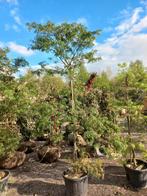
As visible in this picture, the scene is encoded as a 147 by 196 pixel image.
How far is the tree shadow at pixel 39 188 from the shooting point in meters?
4.17

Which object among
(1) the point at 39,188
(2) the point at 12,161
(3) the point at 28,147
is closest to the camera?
(1) the point at 39,188

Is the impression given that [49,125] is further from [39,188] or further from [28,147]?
[28,147]

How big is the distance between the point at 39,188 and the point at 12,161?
126 cm

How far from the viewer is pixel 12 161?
5312 mm

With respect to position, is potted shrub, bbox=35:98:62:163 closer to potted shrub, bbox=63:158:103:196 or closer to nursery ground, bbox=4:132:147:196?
nursery ground, bbox=4:132:147:196

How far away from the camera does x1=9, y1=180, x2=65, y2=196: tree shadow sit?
13.7ft

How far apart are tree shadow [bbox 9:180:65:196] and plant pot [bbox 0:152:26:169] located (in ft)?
2.59

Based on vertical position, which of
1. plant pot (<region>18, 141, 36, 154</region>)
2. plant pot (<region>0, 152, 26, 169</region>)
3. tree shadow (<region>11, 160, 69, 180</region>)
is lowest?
tree shadow (<region>11, 160, 69, 180</region>)

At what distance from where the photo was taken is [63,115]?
512 centimetres

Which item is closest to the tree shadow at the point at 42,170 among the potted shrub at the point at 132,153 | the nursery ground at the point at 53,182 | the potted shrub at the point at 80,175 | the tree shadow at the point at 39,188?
the nursery ground at the point at 53,182

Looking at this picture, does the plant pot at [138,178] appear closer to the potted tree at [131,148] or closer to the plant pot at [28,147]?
the potted tree at [131,148]

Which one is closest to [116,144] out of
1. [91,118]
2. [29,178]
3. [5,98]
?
[91,118]

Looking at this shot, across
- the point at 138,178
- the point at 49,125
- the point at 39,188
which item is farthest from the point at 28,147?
the point at 138,178

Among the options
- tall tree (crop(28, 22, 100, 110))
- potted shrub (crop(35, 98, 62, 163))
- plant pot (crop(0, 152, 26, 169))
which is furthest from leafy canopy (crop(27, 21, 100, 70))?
plant pot (crop(0, 152, 26, 169))
